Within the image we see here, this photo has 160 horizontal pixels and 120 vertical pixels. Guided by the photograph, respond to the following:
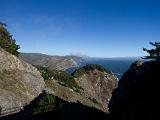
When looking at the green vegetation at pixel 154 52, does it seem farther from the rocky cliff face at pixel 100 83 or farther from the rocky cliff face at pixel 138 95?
the rocky cliff face at pixel 100 83

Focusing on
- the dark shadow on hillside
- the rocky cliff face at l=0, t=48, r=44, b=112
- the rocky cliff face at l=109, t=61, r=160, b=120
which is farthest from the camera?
the rocky cliff face at l=0, t=48, r=44, b=112

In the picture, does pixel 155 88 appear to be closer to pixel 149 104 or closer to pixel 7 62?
pixel 149 104

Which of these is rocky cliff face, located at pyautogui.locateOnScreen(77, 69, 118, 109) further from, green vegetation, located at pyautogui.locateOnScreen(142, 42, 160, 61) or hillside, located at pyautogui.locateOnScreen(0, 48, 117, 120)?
green vegetation, located at pyautogui.locateOnScreen(142, 42, 160, 61)

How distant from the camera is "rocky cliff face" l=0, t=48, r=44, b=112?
59.8 m

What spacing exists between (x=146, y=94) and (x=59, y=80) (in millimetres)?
53434

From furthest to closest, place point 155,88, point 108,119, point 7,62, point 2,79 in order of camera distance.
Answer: point 7,62 < point 2,79 < point 108,119 < point 155,88

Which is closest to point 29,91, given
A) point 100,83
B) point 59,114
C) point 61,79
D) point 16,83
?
point 16,83

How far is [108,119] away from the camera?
156 ft

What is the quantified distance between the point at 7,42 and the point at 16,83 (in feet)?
75.0

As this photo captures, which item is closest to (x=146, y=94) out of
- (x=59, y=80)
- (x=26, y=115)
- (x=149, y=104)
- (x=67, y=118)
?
(x=149, y=104)

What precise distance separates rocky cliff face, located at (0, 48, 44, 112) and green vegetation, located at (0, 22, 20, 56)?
12.4 metres

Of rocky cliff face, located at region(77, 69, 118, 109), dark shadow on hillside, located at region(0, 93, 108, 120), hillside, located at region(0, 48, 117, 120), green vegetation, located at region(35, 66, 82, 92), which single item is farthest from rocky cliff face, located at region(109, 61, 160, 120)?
rocky cliff face, located at region(77, 69, 118, 109)

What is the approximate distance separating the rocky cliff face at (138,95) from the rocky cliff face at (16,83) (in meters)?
19.2

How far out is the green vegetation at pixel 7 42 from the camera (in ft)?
277
